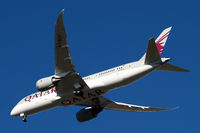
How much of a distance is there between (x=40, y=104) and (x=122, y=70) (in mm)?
7739

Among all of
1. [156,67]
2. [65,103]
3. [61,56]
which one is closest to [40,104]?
[65,103]

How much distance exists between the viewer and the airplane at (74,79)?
2961 cm

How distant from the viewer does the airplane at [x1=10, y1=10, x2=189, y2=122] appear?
97.1 feet

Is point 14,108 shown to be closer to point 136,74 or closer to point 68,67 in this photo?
point 68,67

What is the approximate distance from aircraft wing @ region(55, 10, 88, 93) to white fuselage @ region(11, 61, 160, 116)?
940 mm

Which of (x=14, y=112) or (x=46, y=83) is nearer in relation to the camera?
(x=46, y=83)

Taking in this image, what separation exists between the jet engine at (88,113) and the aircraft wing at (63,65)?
18.0ft

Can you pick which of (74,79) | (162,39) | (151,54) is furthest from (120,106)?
(151,54)

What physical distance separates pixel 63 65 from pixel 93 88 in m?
3.80

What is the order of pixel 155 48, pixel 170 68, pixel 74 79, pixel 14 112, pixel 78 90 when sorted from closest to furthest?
1. pixel 155 48
2. pixel 74 79
3. pixel 170 68
4. pixel 78 90
5. pixel 14 112

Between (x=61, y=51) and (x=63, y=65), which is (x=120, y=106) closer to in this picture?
(x=63, y=65)

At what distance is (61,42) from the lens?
92.9 feet

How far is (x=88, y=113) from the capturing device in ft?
124

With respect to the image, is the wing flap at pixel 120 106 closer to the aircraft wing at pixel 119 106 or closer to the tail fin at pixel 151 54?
the aircraft wing at pixel 119 106
